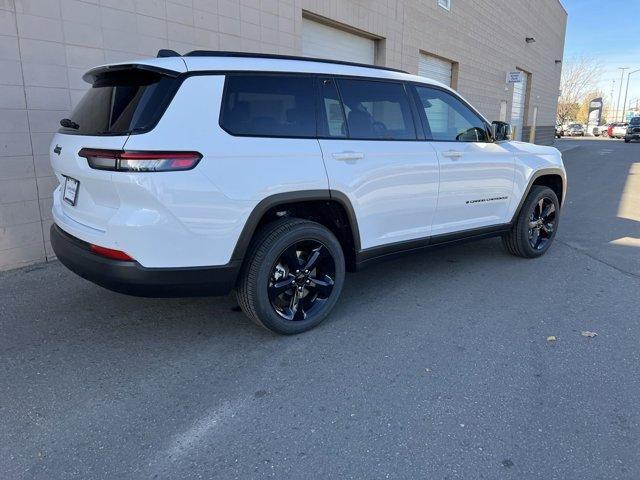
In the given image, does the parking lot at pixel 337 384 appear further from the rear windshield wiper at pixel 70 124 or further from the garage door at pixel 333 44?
the garage door at pixel 333 44

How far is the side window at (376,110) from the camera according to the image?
3928 millimetres

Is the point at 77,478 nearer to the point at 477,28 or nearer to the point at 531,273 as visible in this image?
the point at 531,273

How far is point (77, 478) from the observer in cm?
227

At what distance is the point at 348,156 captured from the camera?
372 centimetres

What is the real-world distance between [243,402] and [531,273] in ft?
12.1

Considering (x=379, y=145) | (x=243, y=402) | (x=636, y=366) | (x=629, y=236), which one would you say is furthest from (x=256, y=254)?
(x=629, y=236)

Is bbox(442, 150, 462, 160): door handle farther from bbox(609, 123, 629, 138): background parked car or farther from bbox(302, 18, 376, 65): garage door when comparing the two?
bbox(609, 123, 629, 138): background parked car

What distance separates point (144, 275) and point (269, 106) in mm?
1450

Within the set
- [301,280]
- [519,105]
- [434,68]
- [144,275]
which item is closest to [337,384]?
[301,280]

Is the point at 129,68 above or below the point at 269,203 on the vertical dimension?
above

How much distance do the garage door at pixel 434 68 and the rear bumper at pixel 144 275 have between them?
1121 cm

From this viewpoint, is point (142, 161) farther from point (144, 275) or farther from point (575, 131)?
point (575, 131)

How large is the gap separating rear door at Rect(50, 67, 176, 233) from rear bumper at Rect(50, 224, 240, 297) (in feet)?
0.66

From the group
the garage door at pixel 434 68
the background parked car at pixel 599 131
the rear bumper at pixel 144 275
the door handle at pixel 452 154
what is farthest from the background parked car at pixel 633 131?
the rear bumper at pixel 144 275
